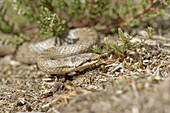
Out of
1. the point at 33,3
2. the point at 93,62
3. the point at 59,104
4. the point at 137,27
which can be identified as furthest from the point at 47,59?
the point at 137,27

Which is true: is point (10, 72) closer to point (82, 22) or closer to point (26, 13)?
point (26, 13)

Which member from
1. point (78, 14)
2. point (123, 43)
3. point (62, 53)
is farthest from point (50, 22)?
point (123, 43)

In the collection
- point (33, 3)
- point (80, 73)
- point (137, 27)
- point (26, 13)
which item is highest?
point (33, 3)

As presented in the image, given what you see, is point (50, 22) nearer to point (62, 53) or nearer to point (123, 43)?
point (62, 53)

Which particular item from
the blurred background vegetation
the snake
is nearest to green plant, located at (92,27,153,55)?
the snake

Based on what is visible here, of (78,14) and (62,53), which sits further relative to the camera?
(78,14)
